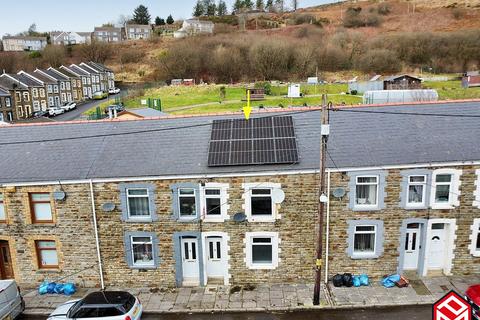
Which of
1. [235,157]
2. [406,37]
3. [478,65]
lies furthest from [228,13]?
[235,157]

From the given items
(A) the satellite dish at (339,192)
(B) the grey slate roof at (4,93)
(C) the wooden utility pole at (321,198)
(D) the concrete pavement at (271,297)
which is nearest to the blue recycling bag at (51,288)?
(D) the concrete pavement at (271,297)

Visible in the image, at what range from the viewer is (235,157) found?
17.4m

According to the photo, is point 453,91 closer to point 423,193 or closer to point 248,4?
point 423,193

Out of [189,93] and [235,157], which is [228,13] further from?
[235,157]

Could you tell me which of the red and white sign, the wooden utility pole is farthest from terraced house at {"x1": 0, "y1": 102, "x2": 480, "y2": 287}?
the red and white sign

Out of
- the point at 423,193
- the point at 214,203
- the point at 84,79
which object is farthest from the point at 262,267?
the point at 84,79

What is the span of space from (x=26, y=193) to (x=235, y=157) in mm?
9224

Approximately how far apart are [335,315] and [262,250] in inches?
157

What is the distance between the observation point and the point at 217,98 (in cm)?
6425

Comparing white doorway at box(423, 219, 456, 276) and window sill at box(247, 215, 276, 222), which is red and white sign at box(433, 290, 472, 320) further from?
white doorway at box(423, 219, 456, 276)

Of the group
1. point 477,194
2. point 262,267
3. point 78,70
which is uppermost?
point 78,70

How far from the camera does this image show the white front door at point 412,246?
17.4 metres

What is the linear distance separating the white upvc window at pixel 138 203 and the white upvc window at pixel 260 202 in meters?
4.28

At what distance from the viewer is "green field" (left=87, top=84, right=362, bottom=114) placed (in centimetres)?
5506
